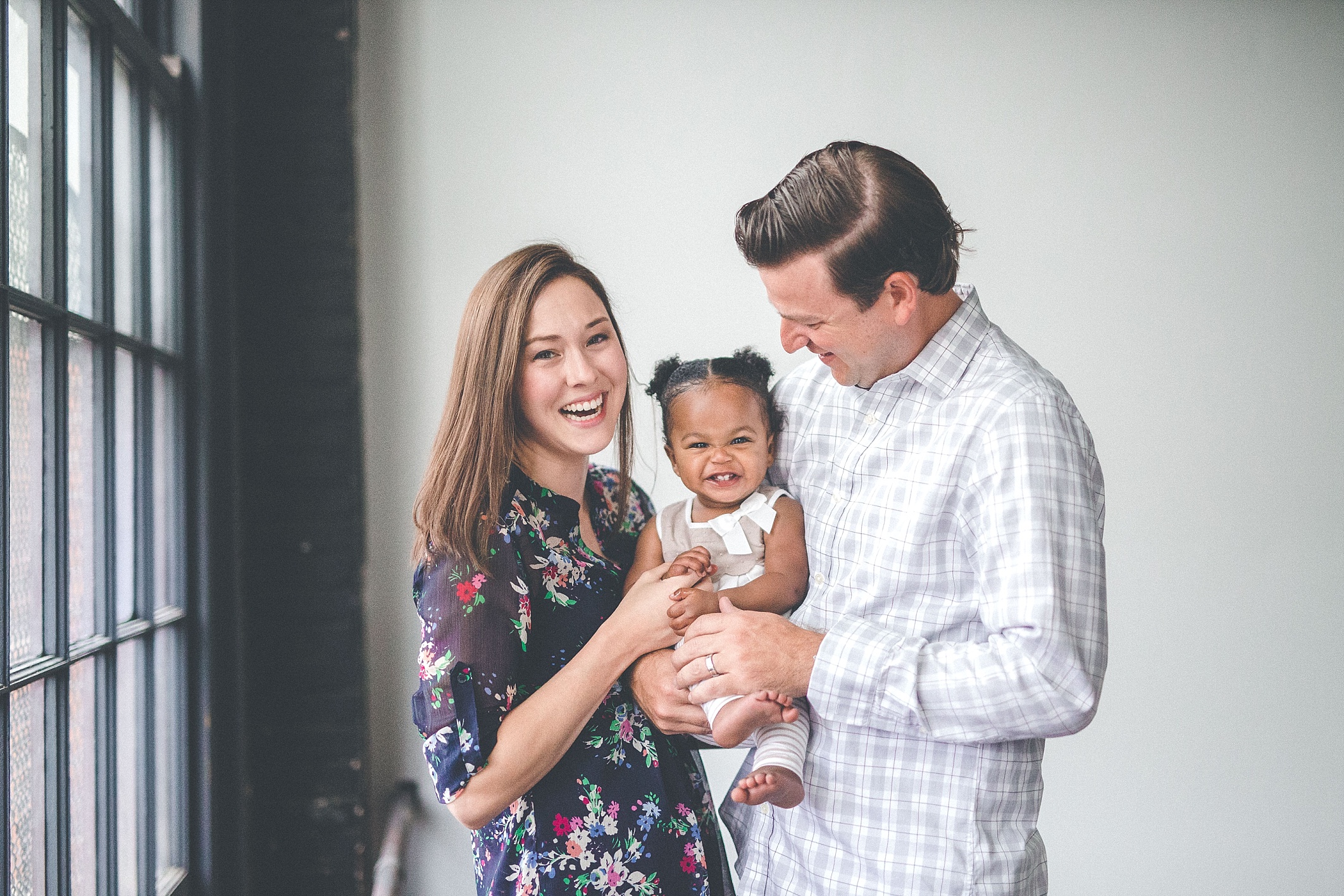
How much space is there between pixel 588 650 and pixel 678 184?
5.96 feet

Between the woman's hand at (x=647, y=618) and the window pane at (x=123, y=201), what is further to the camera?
the window pane at (x=123, y=201)

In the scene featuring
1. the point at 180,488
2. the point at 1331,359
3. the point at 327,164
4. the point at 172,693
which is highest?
the point at 327,164

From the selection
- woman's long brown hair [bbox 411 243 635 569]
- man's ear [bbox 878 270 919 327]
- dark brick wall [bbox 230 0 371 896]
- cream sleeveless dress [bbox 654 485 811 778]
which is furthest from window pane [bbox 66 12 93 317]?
man's ear [bbox 878 270 919 327]

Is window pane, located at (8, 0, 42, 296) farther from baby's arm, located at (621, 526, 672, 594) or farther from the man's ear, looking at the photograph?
the man's ear

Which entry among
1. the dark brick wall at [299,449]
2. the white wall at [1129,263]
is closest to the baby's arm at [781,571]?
the white wall at [1129,263]

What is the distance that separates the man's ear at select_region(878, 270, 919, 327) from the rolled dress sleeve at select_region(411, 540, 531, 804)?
748 millimetres

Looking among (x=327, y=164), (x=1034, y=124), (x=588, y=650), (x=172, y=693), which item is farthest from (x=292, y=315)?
(x=1034, y=124)

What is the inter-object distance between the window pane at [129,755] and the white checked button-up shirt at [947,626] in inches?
54.3

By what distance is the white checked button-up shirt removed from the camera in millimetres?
1231

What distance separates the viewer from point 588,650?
1.41 meters

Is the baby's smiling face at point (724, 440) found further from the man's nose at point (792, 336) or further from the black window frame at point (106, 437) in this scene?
the black window frame at point (106, 437)

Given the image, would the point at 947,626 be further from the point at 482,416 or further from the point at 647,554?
the point at 482,416

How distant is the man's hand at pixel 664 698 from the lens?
56.4 inches

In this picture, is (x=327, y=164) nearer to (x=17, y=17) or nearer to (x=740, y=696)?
(x=17, y=17)
